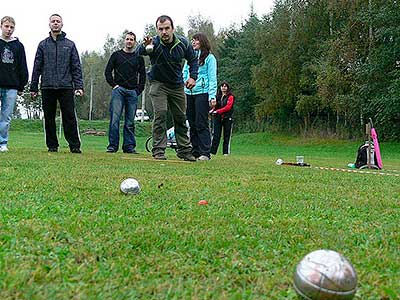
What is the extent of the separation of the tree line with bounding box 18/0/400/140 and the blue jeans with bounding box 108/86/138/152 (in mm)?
17767

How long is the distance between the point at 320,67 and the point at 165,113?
2313 cm

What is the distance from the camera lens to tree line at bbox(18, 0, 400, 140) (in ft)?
86.5

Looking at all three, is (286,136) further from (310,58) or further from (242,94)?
(242,94)

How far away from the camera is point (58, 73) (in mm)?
7527

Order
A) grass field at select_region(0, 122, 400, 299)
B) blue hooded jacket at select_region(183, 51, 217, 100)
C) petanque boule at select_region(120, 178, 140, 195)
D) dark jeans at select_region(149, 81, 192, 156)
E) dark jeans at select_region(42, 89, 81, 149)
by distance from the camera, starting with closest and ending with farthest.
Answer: grass field at select_region(0, 122, 400, 299), petanque boule at select_region(120, 178, 140, 195), dark jeans at select_region(149, 81, 192, 156), dark jeans at select_region(42, 89, 81, 149), blue hooded jacket at select_region(183, 51, 217, 100)

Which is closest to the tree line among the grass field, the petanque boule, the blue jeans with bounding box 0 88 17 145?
the blue jeans with bounding box 0 88 17 145

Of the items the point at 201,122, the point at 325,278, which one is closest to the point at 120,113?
the point at 201,122

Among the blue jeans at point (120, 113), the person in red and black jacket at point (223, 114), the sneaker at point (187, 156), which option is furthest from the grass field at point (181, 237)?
the person in red and black jacket at point (223, 114)

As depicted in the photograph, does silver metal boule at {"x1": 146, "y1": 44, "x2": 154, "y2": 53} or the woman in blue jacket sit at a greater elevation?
silver metal boule at {"x1": 146, "y1": 44, "x2": 154, "y2": 53}

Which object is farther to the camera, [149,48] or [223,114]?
[223,114]

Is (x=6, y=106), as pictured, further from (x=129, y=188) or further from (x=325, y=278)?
(x=325, y=278)

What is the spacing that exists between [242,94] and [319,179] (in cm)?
3894

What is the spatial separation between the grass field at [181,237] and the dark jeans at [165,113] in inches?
119

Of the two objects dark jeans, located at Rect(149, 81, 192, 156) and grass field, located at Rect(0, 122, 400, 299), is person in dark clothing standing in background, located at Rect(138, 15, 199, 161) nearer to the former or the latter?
dark jeans, located at Rect(149, 81, 192, 156)
